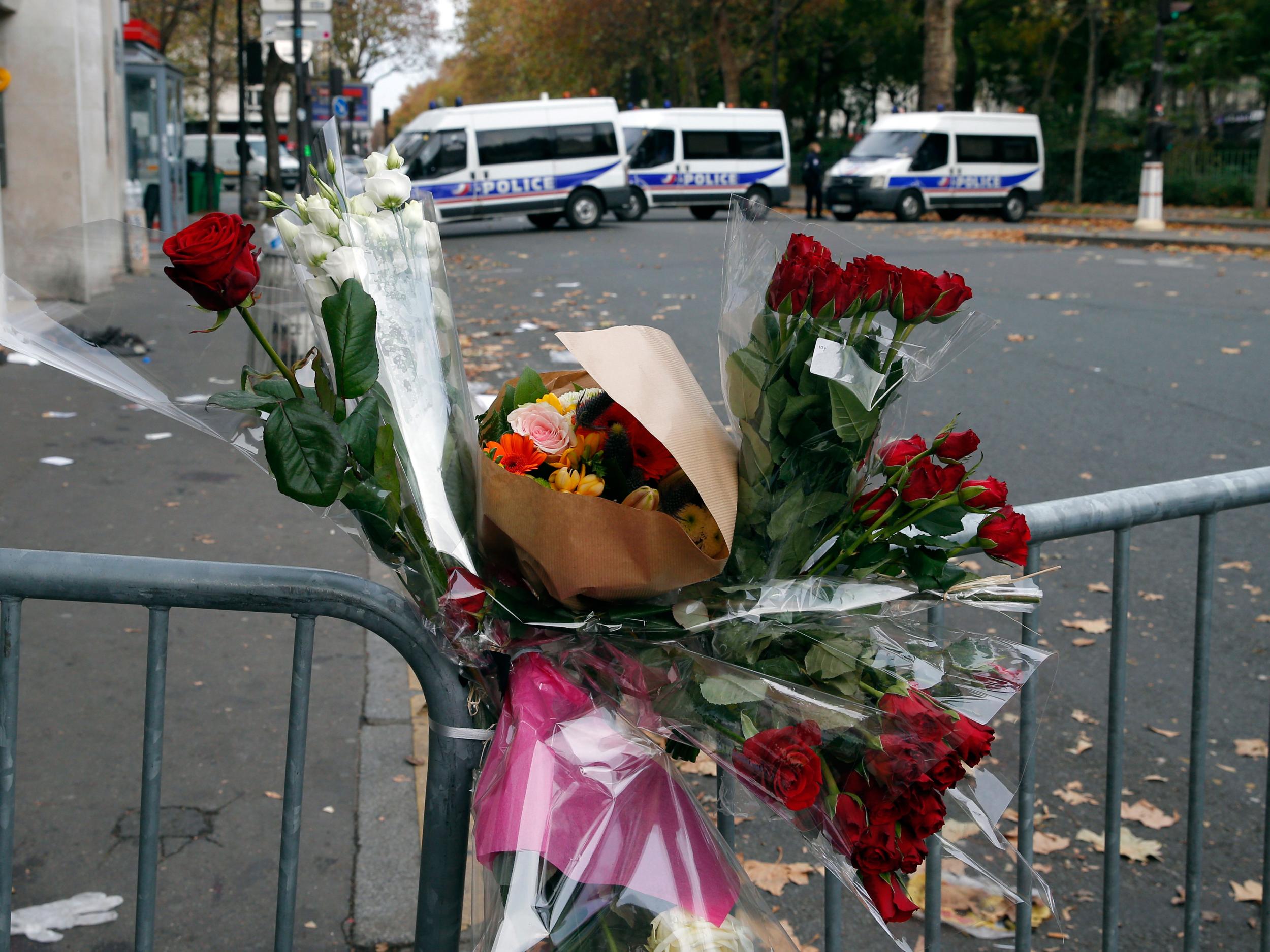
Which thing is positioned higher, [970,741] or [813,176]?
[813,176]

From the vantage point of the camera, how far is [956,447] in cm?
142

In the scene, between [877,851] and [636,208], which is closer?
[877,851]

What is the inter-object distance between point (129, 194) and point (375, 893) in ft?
54.5

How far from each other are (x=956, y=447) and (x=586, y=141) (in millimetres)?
25323

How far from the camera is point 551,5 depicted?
48.4 metres

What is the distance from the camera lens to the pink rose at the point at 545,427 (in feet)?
4.44

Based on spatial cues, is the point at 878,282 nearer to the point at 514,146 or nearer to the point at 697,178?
the point at 514,146

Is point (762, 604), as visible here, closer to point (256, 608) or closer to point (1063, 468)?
point (256, 608)

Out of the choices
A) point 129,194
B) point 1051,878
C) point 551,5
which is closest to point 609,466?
point 1051,878

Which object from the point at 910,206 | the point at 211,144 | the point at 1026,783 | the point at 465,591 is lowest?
the point at 1026,783

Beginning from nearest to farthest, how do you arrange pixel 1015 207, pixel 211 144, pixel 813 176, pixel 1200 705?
pixel 1200 705, pixel 813 176, pixel 1015 207, pixel 211 144

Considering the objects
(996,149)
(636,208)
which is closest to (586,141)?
(636,208)

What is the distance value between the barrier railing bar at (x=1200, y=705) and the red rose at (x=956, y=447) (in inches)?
38.5

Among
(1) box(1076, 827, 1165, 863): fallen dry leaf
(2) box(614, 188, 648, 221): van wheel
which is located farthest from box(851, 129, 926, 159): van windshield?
(1) box(1076, 827, 1165, 863): fallen dry leaf
